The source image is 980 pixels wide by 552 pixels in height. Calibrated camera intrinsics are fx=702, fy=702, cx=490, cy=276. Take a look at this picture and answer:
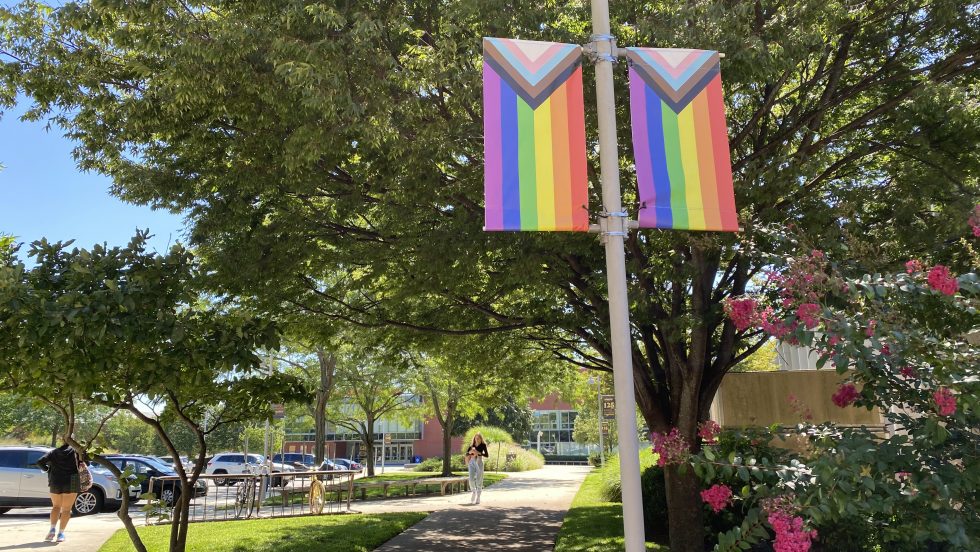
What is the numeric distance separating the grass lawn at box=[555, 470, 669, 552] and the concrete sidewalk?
0.90 ft

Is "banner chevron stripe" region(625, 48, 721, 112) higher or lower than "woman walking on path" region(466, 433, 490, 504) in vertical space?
higher

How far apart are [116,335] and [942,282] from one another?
19.7ft

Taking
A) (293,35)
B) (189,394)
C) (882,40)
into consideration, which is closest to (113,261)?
(189,394)

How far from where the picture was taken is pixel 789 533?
3605 millimetres

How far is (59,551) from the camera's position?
10.5 m

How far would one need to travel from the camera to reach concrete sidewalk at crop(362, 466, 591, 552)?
35.7 feet

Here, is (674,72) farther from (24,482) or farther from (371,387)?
(371,387)

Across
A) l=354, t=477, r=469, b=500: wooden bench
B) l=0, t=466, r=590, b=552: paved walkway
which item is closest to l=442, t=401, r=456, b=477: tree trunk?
l=354, t=477, r=469, b=500: wooden bench

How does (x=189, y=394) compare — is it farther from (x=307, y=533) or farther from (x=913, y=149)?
(x=913, y=149)

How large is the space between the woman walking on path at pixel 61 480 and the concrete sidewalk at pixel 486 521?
17.5 ft

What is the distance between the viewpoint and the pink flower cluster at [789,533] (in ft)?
11.8

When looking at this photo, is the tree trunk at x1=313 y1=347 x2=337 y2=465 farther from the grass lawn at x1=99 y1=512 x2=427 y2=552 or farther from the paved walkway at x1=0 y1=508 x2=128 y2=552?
the grass lawn at x1=99 y1=512 x2=427 y2=552

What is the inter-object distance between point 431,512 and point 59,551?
7.26 metres

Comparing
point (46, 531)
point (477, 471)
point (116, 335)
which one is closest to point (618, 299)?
point (116, 335)
